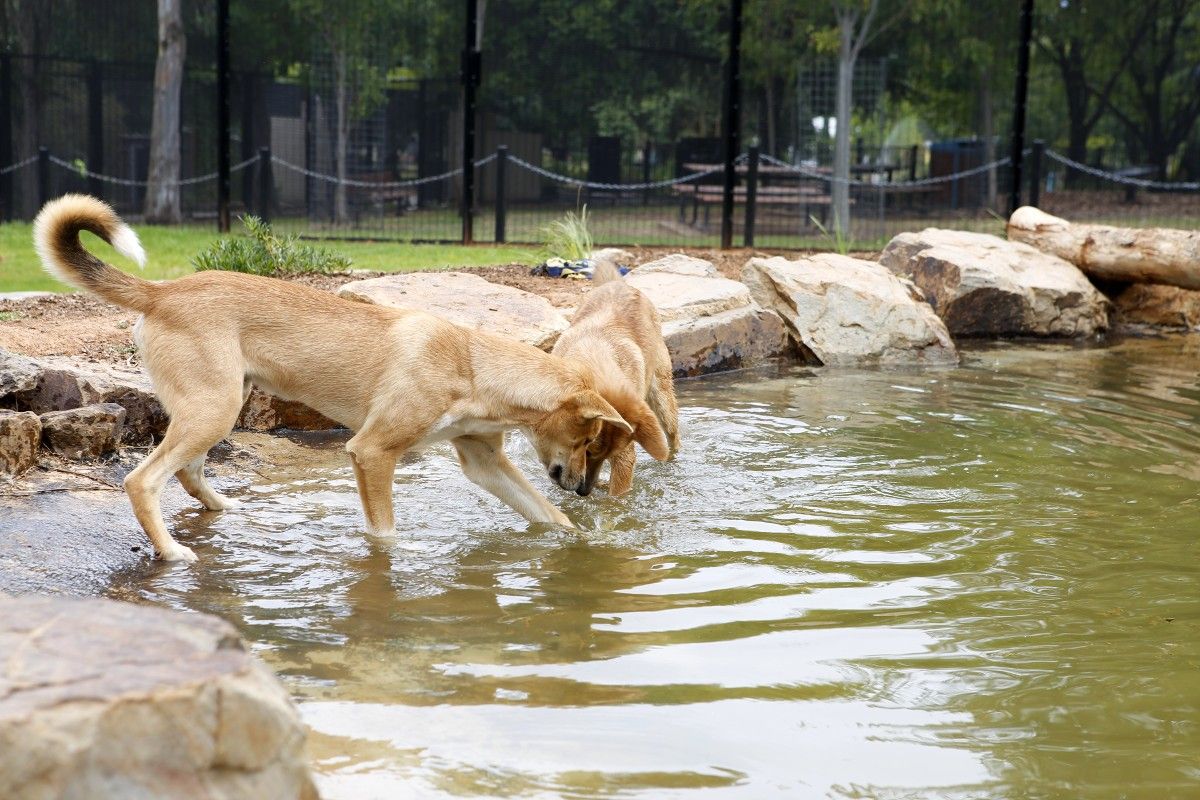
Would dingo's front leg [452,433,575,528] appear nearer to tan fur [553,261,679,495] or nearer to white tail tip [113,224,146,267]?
tan fur [553,261,679,495]

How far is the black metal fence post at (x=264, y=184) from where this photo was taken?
57.9 ft

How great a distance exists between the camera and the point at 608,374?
22.0 feet

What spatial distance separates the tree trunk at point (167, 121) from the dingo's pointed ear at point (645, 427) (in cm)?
1556

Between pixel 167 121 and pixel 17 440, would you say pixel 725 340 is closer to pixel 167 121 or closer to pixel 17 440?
pixel 17 440

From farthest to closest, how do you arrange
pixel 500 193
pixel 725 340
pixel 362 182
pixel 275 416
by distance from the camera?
pixel 362 182
pixel 500 193
pixel 725 340
pixel 275 416

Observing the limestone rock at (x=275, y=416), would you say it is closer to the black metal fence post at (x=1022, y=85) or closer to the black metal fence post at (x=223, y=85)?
the black metal fence post at (x=223, y=85)

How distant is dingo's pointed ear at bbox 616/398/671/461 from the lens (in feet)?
20.4

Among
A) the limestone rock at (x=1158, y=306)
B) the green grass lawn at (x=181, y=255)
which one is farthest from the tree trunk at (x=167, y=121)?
the limestone rock at (x=1158, y=306)

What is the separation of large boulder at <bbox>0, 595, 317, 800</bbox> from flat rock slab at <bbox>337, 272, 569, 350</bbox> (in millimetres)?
6145

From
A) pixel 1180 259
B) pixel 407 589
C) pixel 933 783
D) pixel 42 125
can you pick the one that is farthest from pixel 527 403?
pixel 42 125

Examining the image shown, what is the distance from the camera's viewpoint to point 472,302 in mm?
9586

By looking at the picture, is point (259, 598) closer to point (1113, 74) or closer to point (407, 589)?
point (407, 589)

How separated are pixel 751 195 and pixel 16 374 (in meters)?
12.0

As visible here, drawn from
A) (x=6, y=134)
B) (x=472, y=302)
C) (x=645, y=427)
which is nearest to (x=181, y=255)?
(x=6, y=134)
